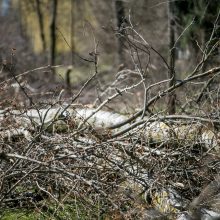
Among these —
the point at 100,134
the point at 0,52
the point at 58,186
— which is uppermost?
the point at 100,134

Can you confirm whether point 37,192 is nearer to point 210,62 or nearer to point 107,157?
point 107,157

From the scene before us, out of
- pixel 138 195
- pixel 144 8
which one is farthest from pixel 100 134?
pixel 144 8

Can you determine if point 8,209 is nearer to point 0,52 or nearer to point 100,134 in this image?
point 100,134

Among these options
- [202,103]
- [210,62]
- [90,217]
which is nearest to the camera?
[90,217]

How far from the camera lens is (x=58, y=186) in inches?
237

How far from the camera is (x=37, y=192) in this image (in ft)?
21.0

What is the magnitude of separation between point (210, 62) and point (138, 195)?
6.80 meters

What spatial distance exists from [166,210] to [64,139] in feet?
4.42

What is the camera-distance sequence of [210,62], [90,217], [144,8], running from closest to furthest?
[90,217]
[210,62]
[144,8]

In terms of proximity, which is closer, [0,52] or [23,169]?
[23,169]

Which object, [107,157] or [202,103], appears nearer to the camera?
[107,157]

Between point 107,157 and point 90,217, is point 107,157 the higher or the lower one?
the higher one

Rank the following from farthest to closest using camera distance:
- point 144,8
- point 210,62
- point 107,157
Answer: point 144,8 < point 210,62 < point 107,157

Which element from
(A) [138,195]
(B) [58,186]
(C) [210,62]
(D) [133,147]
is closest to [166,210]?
(A) [138,195]
